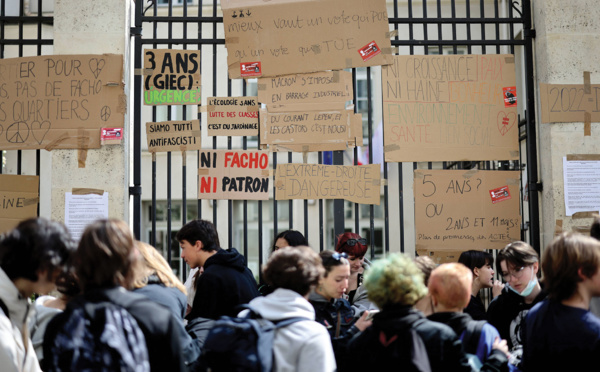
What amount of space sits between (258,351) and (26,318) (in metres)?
1.09

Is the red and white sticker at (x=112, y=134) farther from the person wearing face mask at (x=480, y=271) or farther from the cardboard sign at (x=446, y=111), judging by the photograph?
the person wearing face mask at (x=480, y=271)

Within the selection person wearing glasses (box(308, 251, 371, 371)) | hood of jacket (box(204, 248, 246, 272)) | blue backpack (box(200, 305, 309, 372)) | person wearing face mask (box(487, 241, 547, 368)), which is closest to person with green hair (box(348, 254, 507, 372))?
blue backpack (box(200, 305, 309, 372))

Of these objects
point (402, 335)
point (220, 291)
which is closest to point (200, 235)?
point (220, 291)

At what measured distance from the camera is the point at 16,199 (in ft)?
18.5

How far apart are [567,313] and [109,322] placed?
2033 millimetres

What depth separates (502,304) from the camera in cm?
Result: 445

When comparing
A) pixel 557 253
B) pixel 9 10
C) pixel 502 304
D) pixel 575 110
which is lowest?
pixel 502 304

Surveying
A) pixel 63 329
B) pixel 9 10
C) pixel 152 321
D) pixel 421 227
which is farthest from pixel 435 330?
pixel 9 10

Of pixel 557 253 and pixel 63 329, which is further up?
pixel 557 253

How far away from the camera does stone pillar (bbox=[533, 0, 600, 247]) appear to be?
5.57 m

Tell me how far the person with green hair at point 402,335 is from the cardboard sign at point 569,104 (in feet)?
10.1

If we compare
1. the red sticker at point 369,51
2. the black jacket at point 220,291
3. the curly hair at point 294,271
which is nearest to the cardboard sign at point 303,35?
the red sticker at point 369,51

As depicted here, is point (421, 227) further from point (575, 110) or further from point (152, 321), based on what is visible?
point (152, 321)

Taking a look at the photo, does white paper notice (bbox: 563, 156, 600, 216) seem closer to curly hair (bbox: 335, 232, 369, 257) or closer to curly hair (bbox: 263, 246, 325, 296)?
curly hair (bbox: 335, 232, 369, 257)
